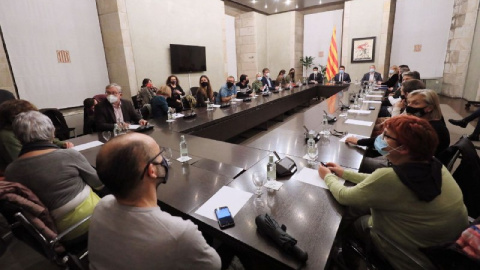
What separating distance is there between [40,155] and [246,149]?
1559 mm

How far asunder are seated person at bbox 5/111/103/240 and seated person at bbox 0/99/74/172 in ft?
2.05

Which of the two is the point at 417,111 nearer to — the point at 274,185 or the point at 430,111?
the point at 430,111

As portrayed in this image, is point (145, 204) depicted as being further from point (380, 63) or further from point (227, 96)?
point (380, 63)

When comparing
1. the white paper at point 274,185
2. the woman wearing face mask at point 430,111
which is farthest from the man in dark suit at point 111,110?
the woman wearing face mask at point 430,111

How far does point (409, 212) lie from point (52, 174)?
6.47ft

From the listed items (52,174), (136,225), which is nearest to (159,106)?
(52,174)

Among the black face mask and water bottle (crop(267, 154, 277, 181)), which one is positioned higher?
the black face mask

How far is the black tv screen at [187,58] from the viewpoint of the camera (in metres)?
6.57

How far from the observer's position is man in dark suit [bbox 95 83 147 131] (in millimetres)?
3123

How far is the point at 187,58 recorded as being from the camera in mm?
6887

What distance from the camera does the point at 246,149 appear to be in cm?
237

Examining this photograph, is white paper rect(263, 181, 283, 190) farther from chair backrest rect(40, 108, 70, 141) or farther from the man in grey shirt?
chair backrest rect(40, 108, 70, 141)

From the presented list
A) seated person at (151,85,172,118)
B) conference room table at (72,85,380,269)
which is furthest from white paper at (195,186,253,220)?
seated person at (151,85,172,118)

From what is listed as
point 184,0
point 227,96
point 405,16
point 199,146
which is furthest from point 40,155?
point 405,16
